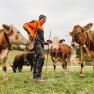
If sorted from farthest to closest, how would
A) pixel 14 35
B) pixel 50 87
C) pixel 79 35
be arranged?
pixel 79 35, pixel 14 35, pixel 50 87

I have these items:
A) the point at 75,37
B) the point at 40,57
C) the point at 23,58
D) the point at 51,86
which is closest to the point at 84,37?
the point at 75,37

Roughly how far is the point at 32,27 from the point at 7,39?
1484 millimetres

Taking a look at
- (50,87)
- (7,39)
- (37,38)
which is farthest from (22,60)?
(50,87)

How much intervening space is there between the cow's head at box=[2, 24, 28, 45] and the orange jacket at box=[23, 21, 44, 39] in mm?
1342

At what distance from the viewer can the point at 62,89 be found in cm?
1304

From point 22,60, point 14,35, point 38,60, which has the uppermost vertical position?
point 14,35

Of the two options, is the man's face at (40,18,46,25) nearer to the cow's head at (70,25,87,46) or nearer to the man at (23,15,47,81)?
the man at (23,15,47,81)

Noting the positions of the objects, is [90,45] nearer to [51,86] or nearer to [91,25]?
[91,25]

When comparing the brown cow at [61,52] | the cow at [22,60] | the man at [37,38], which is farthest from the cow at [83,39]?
the cow at [22,60]

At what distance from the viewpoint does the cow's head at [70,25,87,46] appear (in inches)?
691

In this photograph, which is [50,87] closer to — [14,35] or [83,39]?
[14,35]

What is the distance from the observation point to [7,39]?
53.1ft

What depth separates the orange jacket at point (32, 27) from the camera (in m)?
15.1

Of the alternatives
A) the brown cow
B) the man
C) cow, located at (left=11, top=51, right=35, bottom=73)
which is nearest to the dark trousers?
the man
